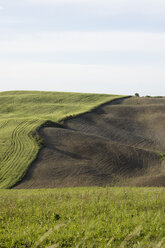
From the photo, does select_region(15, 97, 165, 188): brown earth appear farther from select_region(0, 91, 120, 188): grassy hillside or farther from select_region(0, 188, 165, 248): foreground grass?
select_region(0, 188, 165, 248): foreground grass

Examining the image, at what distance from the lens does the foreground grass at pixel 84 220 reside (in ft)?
25.9

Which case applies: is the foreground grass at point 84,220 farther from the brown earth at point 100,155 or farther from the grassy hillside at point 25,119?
the grassy hillside at point 25,119

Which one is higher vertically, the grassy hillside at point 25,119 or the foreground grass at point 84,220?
the grassy hillside at point 25,119

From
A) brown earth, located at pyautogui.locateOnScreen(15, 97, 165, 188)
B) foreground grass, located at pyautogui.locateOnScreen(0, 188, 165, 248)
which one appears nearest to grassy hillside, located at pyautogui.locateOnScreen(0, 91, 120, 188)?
brown earth, located at pyautogui.locateOnScreen(15, 97, 165, 188)

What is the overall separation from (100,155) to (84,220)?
21150 millimetres

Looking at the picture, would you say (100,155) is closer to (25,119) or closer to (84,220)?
(25,119)

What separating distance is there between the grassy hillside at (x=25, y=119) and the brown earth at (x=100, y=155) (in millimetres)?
1063

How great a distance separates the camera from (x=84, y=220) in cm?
937

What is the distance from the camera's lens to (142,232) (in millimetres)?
8297

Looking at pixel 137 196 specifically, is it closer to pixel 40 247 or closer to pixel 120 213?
pixel 120 213

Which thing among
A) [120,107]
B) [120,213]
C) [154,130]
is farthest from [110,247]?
[120,107]

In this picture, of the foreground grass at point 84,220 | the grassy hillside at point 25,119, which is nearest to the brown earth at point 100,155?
the grassy hillside at point 25,119

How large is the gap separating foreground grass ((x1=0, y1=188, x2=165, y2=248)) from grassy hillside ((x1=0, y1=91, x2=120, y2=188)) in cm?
1306

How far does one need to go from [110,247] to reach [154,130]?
38482mm
